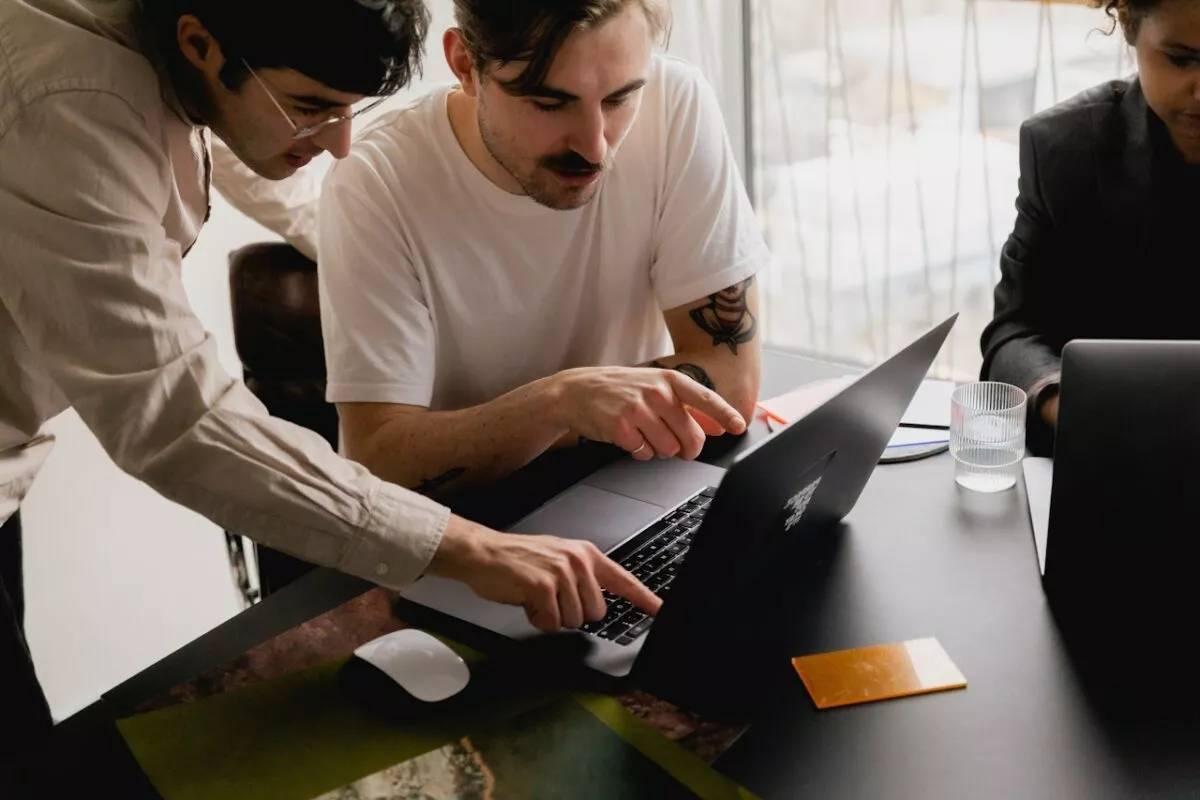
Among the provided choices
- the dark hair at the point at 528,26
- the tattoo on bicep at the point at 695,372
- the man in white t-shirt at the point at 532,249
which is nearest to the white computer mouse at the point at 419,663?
the man in white t-shirt at the point at 532,249

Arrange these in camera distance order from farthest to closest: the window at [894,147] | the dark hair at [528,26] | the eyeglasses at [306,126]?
the window at [894,147] → the dark hair at [528,26] → the eyeglasses at [306,126]

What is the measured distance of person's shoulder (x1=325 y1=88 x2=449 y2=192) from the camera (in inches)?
63.6

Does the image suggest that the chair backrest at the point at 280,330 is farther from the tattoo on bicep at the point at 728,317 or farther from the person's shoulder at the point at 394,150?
the tattoo on bicep at the point at 728,317

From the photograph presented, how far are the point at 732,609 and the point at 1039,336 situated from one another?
0.78 m

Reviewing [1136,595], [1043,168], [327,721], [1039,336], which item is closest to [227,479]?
[327,721]

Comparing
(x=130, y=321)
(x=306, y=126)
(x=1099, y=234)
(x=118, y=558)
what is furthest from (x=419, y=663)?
(x=118, y=558)

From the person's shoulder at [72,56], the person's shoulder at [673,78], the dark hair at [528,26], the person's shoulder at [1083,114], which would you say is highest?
the person's shoulder at [72,56]

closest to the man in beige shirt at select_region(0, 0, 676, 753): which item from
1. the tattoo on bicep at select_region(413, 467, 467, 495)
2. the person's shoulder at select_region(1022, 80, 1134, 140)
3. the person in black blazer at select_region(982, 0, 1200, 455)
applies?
the tattoo on bicep at select_region(413, 467, 467, 495)

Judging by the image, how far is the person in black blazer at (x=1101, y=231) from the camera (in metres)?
1.62

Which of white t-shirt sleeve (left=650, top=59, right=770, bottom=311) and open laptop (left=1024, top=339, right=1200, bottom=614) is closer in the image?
open laptop (left=1024, top=339, right=1200, bottom=614)

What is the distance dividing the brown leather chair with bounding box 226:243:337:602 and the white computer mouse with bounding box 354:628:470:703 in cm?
60

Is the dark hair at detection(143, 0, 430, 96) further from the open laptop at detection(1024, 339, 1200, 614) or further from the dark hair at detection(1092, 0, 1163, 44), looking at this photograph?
the dark hair at detection(1092, 0, 1163, 44)

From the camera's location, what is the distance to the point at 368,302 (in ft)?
5.12

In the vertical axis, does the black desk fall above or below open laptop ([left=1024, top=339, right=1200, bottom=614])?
below
